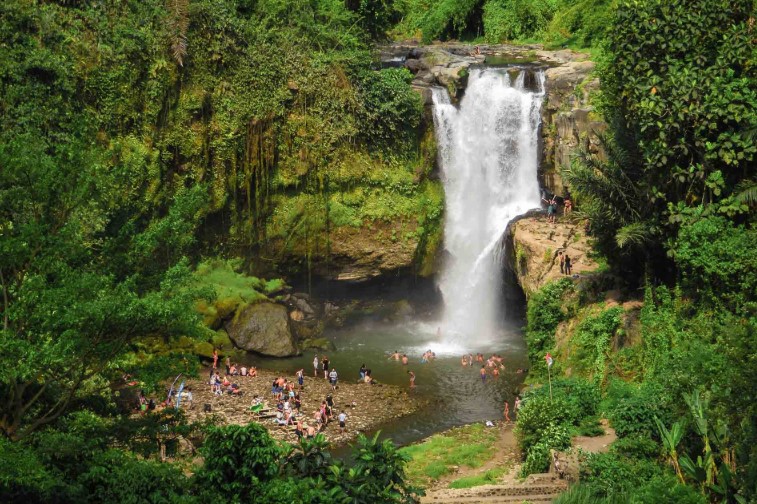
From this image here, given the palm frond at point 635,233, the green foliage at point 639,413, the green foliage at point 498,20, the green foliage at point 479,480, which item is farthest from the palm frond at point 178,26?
the green foliage at point 639,413

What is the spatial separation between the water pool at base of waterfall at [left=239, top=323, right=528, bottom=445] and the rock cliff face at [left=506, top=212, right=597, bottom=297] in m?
3.36

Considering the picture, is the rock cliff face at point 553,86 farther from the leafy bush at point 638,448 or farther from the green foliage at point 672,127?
the leafy bush at point 638,448

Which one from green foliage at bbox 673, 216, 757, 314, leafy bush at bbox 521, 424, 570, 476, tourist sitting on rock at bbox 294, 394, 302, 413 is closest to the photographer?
green foliage at bbox 673, 216, 757, 314

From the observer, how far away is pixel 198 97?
3331 cm

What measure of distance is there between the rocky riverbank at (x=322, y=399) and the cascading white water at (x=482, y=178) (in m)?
7.92

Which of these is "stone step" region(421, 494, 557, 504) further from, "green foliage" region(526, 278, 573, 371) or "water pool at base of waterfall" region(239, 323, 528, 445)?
"green foliage" region(526, 278, 573, 371)

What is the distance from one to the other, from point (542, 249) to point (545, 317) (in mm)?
3587

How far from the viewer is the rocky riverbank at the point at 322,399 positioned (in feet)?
81.1

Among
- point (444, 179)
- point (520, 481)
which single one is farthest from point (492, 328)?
point (520, 481)

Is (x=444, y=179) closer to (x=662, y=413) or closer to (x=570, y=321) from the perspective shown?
(x=570, y=321)

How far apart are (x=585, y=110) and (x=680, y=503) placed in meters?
21.2

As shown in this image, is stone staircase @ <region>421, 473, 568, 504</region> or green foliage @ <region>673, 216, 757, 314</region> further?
green foliage @ <region>673, 216, 757, 314</region>

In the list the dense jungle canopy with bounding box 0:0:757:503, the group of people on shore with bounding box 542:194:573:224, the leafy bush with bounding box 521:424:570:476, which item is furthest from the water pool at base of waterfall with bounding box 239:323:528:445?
the group of people on shore with bounding box 542:194:573:224

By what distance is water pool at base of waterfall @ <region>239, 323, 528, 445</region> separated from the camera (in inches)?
1011
